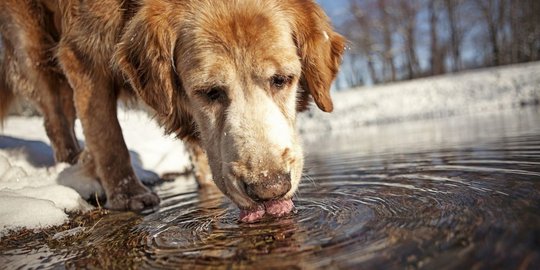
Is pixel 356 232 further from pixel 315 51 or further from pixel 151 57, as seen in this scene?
pixel 151 57

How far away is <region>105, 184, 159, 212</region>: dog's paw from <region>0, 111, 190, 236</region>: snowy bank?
198mm

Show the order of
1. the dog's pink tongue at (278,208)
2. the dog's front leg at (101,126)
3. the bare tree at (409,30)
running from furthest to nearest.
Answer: the bare tree at (409,30) → the dog's front leg at (101,126) → the dog's pink tongue at (278,208)

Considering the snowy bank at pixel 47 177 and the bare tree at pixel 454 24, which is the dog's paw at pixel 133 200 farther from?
the bare tree at pixel 454 24

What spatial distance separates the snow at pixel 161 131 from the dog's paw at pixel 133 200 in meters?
0.26

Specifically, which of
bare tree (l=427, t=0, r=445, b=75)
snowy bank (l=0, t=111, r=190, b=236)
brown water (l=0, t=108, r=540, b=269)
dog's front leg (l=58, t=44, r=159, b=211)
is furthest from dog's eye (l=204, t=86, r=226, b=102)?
bare tree (l=427, t=0, r=445, b=75)

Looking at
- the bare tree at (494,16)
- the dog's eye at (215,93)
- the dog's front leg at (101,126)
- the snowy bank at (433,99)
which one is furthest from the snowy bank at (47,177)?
the bare tree at (494,16)

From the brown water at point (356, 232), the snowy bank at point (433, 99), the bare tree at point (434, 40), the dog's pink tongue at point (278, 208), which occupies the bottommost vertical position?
the brown water at point (356, 232)

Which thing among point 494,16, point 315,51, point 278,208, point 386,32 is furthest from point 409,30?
point 278,208

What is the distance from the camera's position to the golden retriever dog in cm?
238

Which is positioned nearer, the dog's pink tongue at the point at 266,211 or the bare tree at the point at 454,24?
the dog's pink tongue at the point at 266,211

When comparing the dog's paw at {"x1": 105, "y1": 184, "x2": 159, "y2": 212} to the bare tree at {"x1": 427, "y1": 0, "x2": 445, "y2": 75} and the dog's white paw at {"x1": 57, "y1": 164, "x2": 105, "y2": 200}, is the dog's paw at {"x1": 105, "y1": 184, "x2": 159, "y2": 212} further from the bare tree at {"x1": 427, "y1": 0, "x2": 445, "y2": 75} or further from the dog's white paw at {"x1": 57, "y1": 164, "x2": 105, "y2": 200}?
the bare tree at {"x1": 427, "y1": 0, "x2": 445, "y2": 75}

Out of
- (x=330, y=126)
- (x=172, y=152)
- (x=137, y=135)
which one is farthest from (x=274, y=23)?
(x=330, y=126)

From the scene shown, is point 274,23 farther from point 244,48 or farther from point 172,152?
point 172,152

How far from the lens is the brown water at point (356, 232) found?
144 cm
